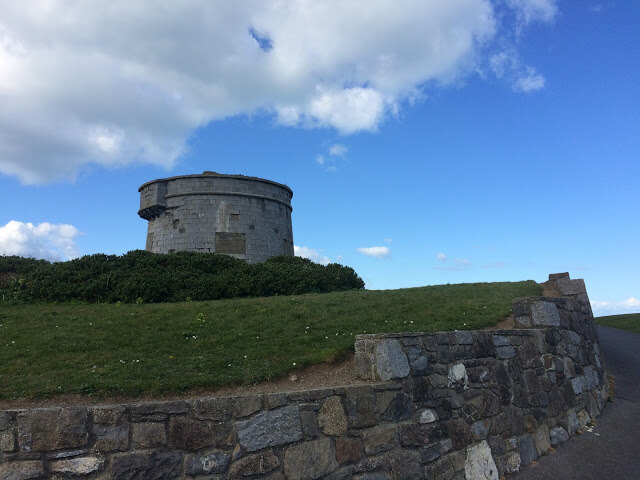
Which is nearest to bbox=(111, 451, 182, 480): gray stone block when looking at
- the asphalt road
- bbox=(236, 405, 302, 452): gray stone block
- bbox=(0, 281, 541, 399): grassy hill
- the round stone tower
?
bbox=(236, 405, 302, 452): gray stone block

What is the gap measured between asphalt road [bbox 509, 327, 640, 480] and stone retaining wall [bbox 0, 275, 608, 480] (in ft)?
0.97

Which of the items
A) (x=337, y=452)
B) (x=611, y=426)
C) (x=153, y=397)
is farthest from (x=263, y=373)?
(x=611, y=426)

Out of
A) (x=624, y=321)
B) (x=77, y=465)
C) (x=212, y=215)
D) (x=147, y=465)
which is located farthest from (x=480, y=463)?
(x=212, y=215)

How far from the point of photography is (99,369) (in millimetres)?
7559

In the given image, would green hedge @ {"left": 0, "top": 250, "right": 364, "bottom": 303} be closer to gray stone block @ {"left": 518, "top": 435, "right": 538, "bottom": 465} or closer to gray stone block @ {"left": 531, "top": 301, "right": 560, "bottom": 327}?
gray stone block @ {"left": 531, "top": 301, "right": 560, "bottom": 327}

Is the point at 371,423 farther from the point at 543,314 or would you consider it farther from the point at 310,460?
the point at 543,314

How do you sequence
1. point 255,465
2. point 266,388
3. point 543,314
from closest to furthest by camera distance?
point 255,465 → point 266,388 → point 543,314

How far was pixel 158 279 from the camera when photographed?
14836mm

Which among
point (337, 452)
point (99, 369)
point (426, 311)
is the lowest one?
point (337, 452)

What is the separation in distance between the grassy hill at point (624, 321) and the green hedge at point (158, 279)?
42.8ft

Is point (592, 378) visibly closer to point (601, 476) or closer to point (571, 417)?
point (571, 417)

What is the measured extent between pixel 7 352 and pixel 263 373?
4977 mm

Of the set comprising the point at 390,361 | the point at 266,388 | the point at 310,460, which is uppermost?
the point at 390,361

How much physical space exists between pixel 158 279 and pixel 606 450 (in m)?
12.5
